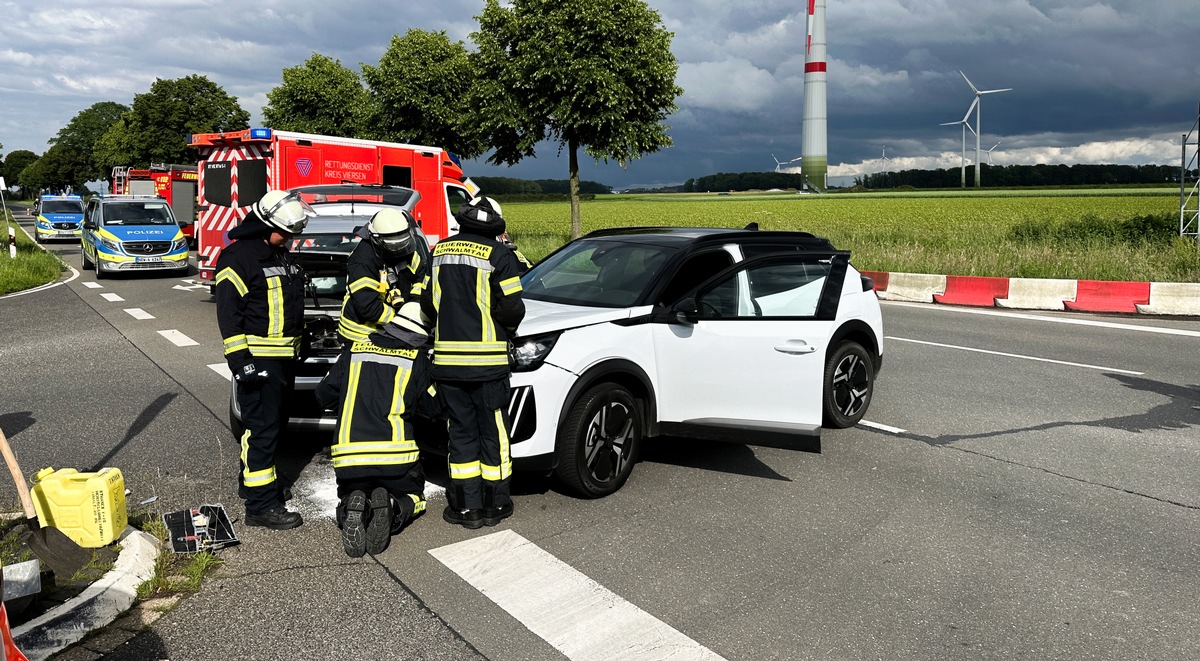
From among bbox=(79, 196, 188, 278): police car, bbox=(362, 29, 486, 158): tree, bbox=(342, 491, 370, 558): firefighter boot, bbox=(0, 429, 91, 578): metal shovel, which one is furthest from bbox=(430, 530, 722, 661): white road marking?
bbox=(362, 29, 486, 158): tree

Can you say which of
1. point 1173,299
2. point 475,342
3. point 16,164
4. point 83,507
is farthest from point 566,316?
point 16,164


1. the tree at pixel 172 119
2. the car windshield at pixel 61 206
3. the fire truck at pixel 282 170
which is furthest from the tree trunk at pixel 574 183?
the tree at pixel 172 119

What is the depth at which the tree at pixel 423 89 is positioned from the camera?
4312 cm

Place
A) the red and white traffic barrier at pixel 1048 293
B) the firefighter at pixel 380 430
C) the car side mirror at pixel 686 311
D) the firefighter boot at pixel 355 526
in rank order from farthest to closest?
the red and white traffic barrier at pixel 1048 293 → the car side mirror at pixel 686 311 → the firefighter at pixel 380 430 → the firefighter boot at pixel 355 526

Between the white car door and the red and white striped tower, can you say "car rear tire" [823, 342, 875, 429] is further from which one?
the red and white striped tower

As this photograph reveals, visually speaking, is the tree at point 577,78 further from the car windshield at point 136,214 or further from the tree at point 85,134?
the tree at point 85,134

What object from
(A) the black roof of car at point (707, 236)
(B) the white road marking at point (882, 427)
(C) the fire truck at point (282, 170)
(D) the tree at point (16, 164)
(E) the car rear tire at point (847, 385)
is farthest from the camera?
(D) the tree at point (16, 164)

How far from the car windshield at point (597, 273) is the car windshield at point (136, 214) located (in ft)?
60.4

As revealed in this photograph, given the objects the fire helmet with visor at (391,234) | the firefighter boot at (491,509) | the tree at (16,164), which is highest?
the tree at (16,164)

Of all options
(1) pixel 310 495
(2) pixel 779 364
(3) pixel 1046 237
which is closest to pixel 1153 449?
(2) pixel 779 364

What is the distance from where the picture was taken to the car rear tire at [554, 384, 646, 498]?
5164 mm

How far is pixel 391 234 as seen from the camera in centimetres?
497

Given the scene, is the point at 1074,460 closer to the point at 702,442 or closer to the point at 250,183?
the point at 702,442

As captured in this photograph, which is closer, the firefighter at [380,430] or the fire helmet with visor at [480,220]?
the firefighter at [380,430]
